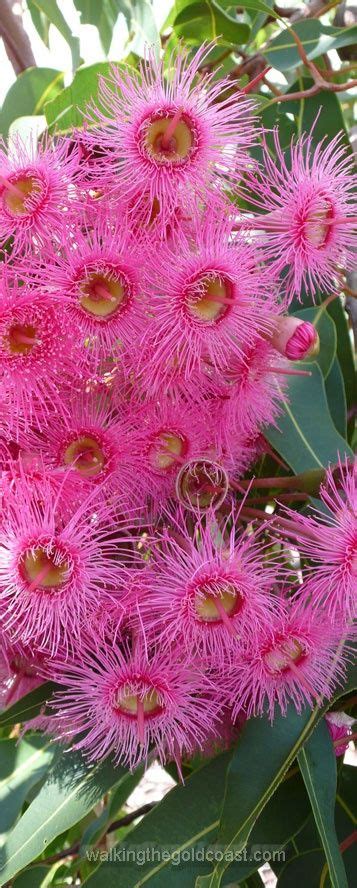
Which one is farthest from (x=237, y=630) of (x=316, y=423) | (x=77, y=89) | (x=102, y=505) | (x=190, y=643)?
(x=77, y=89)

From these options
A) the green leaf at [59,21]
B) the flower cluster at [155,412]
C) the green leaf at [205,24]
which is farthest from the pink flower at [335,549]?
the green leaf at [59,21]

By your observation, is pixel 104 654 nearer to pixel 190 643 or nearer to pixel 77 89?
pixel 190 643

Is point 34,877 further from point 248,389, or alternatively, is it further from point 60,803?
point 248,389

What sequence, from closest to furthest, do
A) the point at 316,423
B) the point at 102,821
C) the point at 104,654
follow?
the point at 104,654, the point at 316,423, the point at 102,821

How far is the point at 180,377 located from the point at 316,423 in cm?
31

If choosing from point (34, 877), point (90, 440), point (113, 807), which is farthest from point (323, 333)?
point (34, 877)

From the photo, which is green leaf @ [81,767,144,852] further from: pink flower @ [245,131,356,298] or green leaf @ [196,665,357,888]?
pink flower @ [245,131,356,298]

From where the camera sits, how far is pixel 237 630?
75 centimetres

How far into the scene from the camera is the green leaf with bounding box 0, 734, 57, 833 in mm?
1079

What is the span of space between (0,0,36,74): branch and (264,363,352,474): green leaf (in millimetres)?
592

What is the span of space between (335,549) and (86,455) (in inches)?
9.4

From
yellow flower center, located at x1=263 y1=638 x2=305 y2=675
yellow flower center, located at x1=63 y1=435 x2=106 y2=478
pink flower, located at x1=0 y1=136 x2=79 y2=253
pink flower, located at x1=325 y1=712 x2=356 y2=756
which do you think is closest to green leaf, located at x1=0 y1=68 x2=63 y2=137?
pink flower, located at x1=0 y1=136 x2=79 y2=253

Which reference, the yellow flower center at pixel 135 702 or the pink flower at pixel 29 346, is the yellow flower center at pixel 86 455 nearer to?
the pink flower at pixel 29 346

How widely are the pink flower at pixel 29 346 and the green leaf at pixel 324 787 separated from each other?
0.46 metres
